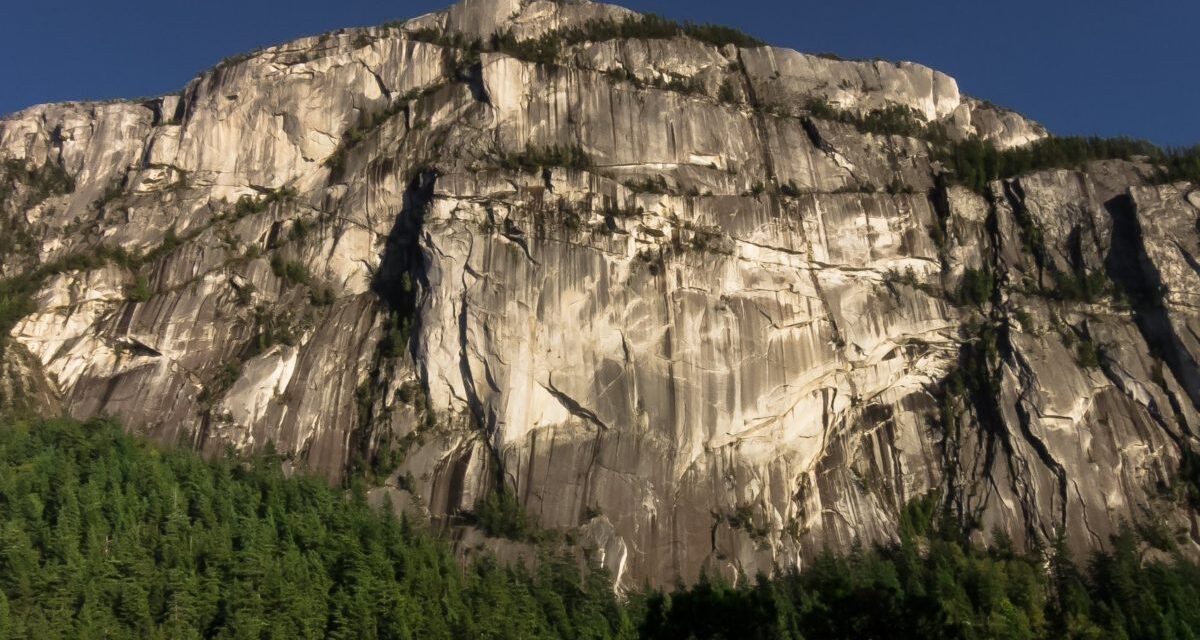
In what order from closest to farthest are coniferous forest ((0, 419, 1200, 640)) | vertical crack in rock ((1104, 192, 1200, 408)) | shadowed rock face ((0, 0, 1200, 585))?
coniferous forest ((0, 419, 1200, 640)) < shadowed rock face ((0, 0, 1200, 585)) < vertical crack in rock ((1104, 192, 1200, 408))

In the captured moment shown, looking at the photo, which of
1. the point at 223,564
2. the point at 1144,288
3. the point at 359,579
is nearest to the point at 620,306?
the point at 359,579

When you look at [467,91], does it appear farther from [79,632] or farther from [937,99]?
[79,632]

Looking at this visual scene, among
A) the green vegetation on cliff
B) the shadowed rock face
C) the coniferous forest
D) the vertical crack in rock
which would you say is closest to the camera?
the coniferous forest

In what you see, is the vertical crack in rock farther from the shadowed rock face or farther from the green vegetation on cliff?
the green vegetation on cliff

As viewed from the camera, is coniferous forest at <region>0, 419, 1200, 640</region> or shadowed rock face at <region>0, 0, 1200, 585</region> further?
shadowed rock face at <region>0, 0, 1200, 585</region>

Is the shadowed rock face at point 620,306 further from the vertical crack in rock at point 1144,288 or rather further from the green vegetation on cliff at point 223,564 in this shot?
the green vegetation on cliff at point 223,564

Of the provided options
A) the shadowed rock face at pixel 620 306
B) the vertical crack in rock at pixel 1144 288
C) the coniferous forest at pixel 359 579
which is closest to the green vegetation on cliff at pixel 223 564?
the coniferous forest at pixel 359 579

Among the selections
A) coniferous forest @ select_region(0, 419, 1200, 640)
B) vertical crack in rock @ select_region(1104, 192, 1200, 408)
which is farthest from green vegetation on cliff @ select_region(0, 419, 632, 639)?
vertical crack in rock @ select_region(1104, 192, 1200, 408)
